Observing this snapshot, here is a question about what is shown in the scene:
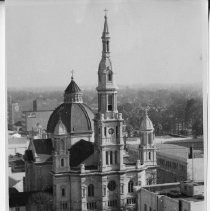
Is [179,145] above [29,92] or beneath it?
beneath

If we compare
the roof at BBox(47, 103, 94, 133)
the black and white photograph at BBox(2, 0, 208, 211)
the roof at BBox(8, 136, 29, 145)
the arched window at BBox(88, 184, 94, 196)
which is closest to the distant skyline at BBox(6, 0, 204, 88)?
the black and white photograph at BBox(2, 0, 208, 211)

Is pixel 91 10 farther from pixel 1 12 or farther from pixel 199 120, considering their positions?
pixel 199 120

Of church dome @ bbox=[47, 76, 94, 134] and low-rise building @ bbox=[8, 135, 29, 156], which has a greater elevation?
church dome @ bbox=[47, 76, 94, 134]

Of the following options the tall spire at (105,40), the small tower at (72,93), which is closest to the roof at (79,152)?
the small tower at (72,93)

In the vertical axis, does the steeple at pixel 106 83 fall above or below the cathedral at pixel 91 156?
above

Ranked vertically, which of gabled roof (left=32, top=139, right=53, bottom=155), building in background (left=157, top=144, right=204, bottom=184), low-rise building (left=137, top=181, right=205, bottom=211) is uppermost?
gabled roof (left=32, top=139, right=53, bottom=155)

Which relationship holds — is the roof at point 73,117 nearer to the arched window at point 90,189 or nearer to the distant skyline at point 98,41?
the distant skyline at point 98,41

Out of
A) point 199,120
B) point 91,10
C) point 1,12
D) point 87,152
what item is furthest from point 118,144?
point 1,12

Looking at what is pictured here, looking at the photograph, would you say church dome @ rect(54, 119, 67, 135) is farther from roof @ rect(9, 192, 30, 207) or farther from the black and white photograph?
roof @ rect(9, 192, 30, 207)
